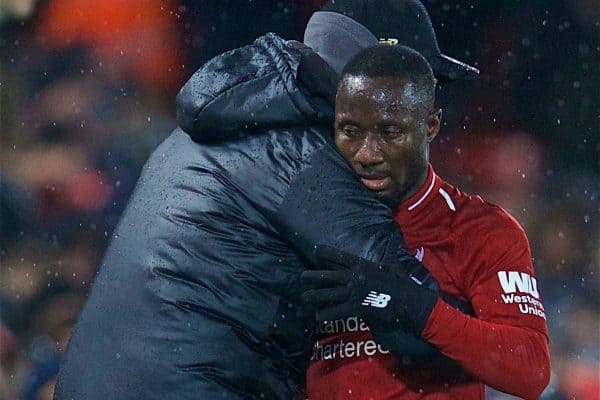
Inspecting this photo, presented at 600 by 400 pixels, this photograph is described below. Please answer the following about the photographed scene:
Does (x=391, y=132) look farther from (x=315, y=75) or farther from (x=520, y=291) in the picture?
(x=520, y=291)

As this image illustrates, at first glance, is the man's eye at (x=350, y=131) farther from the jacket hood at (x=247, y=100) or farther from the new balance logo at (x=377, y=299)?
the new balance logo at (x=377, y=299)

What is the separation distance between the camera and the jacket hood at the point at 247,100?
183cm

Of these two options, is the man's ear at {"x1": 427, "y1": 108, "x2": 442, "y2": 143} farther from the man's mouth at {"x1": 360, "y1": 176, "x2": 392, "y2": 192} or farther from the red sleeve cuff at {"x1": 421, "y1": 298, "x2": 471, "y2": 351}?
the red sleeve cuff at {"x1": 421, "y1": 298, "x2": 471, "y2": 351}

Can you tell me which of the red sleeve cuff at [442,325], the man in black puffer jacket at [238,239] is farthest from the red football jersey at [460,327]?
the man in black puffer jacket at [238,239]

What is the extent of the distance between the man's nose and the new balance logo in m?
0.25

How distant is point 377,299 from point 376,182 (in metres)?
0.25

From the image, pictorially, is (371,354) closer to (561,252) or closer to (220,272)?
(220,272)

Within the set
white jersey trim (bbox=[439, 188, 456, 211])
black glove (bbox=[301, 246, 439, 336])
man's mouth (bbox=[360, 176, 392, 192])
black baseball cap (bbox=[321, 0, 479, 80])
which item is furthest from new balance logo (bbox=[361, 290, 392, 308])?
black baseball cap (bbox=[321, 0, 479, 80])

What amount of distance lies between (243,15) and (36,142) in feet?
3.10

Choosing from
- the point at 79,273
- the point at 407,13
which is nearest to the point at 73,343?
the point at 407,13

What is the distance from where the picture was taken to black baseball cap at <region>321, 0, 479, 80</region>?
2.05 m

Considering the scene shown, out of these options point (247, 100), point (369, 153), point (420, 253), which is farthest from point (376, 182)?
point (247, 100)

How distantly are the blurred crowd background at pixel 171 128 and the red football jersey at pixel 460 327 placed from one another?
6.63ft

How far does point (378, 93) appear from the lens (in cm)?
186
